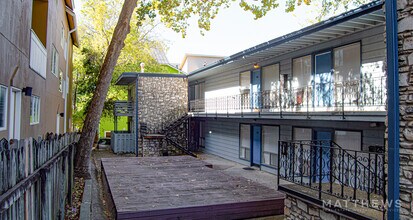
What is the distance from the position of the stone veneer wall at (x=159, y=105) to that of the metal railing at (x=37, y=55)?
10122mm

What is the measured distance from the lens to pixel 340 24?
8805 mm

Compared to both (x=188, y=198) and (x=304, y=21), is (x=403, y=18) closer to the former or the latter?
(x=188, y=198)

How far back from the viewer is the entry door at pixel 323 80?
10052 millimetres

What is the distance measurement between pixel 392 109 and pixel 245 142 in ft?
40.5

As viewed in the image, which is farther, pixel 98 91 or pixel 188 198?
pixel 98 91

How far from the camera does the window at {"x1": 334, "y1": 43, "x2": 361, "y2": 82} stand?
948 centimetres

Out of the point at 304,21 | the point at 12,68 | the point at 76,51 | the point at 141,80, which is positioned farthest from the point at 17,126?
the point at 304,21

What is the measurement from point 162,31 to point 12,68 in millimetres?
23522

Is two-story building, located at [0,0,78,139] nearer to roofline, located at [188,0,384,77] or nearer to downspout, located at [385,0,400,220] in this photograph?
downspout, located at [385,0,400,220]

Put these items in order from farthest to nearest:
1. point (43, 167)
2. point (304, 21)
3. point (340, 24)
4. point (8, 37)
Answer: point (304, 21), point (340, 24), point (8, 37), point (43, 167)

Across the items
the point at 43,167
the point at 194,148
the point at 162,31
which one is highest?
the point at 162,31

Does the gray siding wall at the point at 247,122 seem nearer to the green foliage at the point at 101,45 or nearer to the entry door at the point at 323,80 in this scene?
the entry door at the point at 323,80

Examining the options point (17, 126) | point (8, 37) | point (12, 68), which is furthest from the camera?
point (17, 126)

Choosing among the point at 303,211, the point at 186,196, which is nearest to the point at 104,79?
the point at 186,196
